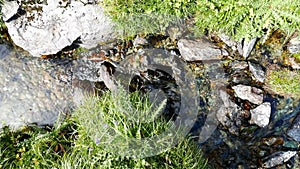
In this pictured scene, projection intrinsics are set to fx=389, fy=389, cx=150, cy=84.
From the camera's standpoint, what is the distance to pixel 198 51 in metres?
6.16

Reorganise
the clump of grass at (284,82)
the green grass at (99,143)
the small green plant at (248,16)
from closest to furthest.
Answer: the green grass at (99,143) → the small green plant at (248,16) → the clump of grass at (284,82)

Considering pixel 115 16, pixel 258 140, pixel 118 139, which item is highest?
pixel 115 16

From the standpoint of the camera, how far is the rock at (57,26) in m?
5.86

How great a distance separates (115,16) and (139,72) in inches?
A: 36.8

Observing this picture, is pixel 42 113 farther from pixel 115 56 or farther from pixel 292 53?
pixel 292 53

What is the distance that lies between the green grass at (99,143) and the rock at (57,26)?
4.13 ft

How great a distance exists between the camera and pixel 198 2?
5.72 metres

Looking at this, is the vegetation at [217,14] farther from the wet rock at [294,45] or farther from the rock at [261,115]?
the rock at [261,115]

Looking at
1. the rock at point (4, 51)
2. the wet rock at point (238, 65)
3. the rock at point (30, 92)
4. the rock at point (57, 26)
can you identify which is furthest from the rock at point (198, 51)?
the rock at point (4, 51)

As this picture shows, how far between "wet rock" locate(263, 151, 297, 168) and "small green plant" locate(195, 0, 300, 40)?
1.79m

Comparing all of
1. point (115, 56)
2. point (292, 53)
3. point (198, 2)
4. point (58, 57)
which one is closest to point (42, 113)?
point (58, 57)

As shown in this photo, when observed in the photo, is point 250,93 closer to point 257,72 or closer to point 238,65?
point 257,72

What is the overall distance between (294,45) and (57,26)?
374 centimetres

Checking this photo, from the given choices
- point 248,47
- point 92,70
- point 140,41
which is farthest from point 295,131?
point 92,70
